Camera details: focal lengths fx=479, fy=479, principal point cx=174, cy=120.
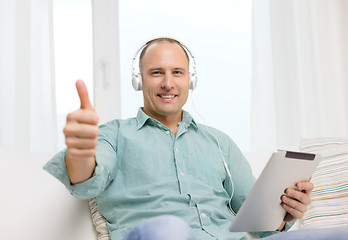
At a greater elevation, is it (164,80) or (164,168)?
(164,80)

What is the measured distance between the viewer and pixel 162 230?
744 mm

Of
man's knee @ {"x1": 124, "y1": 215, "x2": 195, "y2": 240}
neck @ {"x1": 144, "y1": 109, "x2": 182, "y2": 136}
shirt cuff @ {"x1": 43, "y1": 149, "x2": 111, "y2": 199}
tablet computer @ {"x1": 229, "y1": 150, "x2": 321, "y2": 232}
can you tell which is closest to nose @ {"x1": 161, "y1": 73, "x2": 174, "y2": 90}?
neck @ {"x1": 144, "y1": 109, "x2": 182, "y2": 136}

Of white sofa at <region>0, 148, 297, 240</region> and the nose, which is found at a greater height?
the nose

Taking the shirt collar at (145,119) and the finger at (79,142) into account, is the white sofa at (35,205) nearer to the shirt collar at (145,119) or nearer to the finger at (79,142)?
the shirt collar at (145,119)

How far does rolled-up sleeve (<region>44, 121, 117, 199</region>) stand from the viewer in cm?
110

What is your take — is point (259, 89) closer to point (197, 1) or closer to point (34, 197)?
point (197, 1)

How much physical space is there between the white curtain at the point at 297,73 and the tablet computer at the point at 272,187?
4.77ft

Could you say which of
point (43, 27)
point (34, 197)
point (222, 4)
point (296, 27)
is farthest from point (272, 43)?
point (34, 197)

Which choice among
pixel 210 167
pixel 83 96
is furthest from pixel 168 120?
pixel 83 96

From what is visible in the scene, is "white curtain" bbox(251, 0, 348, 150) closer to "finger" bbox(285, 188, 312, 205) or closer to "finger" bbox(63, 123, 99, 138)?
"finger" bbox(285, 188, 312, 205)

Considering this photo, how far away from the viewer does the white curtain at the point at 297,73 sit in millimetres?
2711

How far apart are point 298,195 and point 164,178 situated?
1.26 ft

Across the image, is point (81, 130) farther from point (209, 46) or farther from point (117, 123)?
point (209, 46)

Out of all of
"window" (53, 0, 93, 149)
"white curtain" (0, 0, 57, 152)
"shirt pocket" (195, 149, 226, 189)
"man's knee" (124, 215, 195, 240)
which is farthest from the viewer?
"window" (53, 0, 93, 149)
